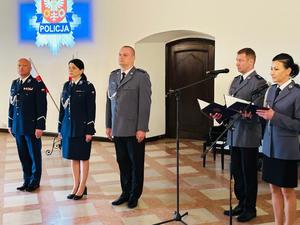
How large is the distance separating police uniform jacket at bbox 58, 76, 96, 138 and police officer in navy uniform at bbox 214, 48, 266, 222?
134 centimetres

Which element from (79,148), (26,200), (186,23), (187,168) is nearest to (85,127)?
(79,148)

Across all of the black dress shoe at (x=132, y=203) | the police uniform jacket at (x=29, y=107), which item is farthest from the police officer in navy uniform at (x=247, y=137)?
the police uniform jacket at (x=29, y=107)

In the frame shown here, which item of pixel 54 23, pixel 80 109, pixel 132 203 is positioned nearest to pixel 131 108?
pixel 80 109

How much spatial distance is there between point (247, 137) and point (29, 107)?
7.37 ft

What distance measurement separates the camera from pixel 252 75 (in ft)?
11.7

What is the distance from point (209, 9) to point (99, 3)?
2047 millimetres

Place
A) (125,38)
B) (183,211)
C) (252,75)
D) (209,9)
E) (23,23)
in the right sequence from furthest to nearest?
1. (23,23)
2. (125,38)
3. (209,9)
4. (183,211)
5. (252,75)

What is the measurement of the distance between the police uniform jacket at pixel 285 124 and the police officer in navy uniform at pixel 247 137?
1.55 feet

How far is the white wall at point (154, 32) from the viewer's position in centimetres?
595

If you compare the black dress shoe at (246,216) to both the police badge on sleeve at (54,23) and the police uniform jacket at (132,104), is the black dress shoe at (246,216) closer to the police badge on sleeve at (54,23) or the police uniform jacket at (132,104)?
the police uniform jacket at (132,104)

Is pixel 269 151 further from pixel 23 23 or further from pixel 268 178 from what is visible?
pixel 23 23

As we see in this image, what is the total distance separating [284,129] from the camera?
297cm

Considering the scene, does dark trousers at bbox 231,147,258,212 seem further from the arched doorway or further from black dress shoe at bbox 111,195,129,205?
the arched doorway

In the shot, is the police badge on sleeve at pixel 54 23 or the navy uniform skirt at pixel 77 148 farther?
the police badge on sleeve at pixel 54 23
